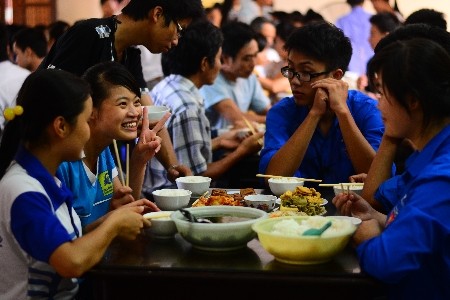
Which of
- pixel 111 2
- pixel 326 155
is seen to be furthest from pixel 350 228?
pixel 111 2

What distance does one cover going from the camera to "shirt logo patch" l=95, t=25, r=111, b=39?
9.43 ft

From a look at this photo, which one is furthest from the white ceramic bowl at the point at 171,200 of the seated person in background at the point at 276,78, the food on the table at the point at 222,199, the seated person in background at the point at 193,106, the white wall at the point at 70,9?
the white wall at the point at 70,9

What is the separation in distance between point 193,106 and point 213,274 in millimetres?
2059

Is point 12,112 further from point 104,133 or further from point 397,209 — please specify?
point 397,209

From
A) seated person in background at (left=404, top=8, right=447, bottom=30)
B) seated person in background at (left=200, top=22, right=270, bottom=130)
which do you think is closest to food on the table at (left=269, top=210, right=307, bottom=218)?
seated person in background at (left=404, top=8, right=447, bottom=30)

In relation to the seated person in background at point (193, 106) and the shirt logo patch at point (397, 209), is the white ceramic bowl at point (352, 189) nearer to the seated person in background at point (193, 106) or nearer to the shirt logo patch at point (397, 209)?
the shirt logo patch at point (397, 209)

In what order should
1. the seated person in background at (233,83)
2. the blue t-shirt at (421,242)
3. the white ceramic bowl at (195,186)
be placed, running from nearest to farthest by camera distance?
the blue t-shirt at (421,242), the white ceramic bowl at (195,186), the seated person in background at (233,83)

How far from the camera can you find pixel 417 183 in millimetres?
1655

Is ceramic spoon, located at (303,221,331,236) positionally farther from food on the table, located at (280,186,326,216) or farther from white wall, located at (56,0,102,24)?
white wall, located at (56,0,102,24)

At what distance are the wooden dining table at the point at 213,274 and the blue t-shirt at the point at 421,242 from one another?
0.22 feet

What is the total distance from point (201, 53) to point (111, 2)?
3.23 meters

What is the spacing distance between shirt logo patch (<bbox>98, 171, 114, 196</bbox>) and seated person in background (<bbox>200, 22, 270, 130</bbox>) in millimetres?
2184

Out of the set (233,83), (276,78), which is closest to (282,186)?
(233,83)

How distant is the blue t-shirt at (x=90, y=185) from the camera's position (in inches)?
87.2
